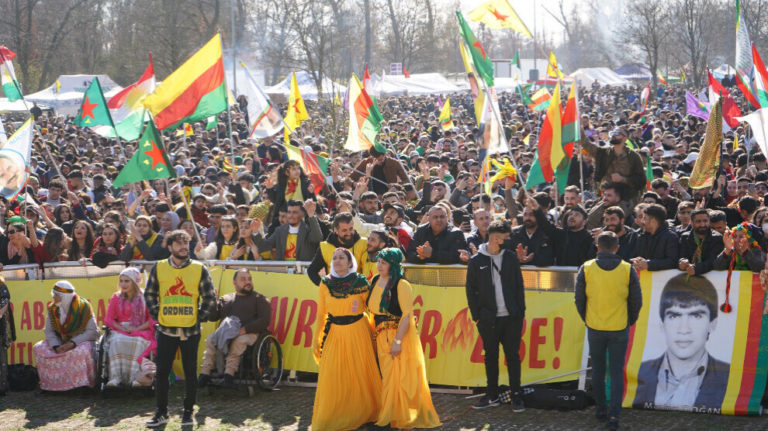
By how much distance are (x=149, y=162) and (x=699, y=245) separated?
585 centimetres

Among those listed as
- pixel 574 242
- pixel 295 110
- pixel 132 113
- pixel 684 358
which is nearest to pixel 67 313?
pixel 574 242

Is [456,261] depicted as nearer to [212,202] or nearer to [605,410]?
[605,410]

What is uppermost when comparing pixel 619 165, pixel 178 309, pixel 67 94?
pixel 67 94

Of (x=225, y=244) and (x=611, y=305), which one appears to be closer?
(x=611, y=305)

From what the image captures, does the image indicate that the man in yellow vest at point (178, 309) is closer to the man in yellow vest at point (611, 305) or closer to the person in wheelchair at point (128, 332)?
the person in wheelchair at point (128, 332)

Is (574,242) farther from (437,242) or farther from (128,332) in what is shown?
(128,332)

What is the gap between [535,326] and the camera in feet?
28.5

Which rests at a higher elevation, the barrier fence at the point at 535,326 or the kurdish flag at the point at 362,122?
the kurdish flag at the point at 362,122

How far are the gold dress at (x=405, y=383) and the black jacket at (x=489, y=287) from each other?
1.95 feet

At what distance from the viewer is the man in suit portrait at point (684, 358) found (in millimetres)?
7883

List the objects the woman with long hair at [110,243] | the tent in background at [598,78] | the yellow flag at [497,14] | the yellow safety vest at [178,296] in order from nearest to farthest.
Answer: the yellow safety vest at [178,296] < the woman with long hair at [110,243] < the yellow flag at [497,14] < the tent in background at [598,78]

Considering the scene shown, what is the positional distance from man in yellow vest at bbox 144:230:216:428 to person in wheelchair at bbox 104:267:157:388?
103 cm

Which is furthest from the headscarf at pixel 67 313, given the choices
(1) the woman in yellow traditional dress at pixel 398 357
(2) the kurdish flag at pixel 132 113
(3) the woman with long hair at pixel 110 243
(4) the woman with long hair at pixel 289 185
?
(2) the kurdish flag at pixel 132 113

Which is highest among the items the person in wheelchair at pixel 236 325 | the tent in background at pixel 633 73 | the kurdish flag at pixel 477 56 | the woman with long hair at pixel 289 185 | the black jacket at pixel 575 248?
the tent in background at pixel 633 73
